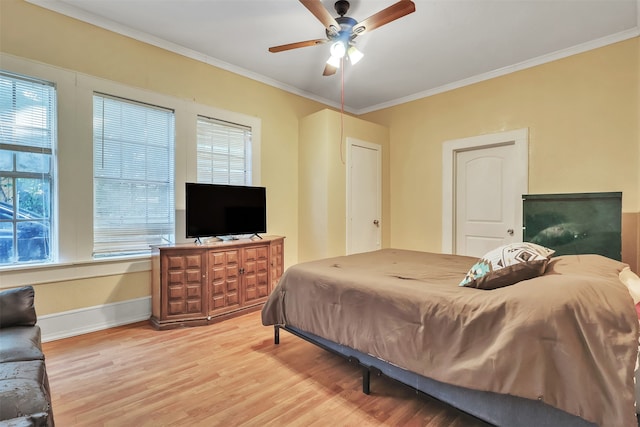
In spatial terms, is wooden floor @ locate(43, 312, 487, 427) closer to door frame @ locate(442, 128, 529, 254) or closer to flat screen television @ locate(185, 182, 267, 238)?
flat screen television @ locate(185, 182, 267, 238)

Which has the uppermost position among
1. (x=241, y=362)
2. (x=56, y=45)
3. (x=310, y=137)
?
(x=56, y=45)

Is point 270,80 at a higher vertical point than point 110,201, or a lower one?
higher

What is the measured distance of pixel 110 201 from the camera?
2.93m

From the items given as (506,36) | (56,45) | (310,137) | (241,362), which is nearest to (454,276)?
(241,362)

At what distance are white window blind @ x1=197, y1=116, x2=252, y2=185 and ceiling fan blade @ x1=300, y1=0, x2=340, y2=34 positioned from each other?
183cm

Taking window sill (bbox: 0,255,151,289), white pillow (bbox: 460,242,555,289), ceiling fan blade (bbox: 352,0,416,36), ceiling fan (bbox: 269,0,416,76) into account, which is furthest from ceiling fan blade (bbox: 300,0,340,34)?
window sill (bbox: 0,255,151,289)

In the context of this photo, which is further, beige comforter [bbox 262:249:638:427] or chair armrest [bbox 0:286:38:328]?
chair armrest [bbox 0:286:38:328]

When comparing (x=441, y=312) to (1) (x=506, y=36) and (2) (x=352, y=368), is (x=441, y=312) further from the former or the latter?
(1) (x=506, y=36)

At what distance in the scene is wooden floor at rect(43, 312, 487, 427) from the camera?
1646 millimetres

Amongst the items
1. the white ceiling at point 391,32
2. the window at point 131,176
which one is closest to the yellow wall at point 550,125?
the white ceiling at point 391,32

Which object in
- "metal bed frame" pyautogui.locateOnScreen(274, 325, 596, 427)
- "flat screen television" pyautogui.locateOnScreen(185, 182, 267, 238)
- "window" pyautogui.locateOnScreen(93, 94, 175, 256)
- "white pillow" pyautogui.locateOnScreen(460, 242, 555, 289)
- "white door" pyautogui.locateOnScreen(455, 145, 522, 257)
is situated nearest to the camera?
"metal bed frame" pyautogui.locateOnScreen(274, 325, 596, 427)

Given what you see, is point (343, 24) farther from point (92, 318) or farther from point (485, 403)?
point (92, 318)

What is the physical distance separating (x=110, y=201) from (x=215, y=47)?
1902 mm

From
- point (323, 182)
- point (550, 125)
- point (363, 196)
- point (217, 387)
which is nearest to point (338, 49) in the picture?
point (323, 182)
